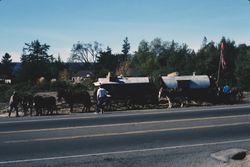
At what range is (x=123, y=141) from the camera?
605 inches

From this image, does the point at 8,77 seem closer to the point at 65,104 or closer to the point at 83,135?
the point at 65,104

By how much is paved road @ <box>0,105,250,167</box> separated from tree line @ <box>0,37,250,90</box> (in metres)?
22.2

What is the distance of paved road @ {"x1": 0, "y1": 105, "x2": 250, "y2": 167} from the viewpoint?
41.0 ft

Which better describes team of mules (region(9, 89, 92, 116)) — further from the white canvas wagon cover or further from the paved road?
the white canvas wagon cover

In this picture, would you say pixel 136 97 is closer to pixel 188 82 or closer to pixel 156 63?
pixel 188 82

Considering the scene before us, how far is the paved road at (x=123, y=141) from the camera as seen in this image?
12508mm

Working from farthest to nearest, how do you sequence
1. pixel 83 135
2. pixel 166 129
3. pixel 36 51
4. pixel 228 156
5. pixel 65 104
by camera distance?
pixel 36 51 < pixel 65 104 < pixel 166 129 < pixel 83 135 < pixel 228 156

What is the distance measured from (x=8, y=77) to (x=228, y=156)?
103 metres

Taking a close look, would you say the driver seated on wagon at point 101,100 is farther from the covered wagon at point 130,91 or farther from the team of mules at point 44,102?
the covered wagon at point 130,91

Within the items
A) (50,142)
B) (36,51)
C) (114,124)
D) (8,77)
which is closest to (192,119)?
(114,124)

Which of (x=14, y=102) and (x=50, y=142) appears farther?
(x=14, y=102)

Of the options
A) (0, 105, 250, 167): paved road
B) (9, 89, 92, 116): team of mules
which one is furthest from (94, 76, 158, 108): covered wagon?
(0, 105, 250, 167): paved road

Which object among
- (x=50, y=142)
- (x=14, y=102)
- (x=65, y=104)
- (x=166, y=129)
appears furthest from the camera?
(x=65, y=104)

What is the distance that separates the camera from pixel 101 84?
3262 centimetres
